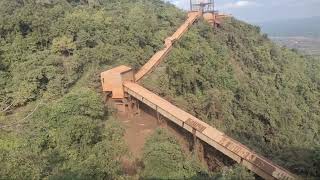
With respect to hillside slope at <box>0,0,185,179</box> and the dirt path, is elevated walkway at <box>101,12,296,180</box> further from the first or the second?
hillside slope at <box>0,0,185,179</box>

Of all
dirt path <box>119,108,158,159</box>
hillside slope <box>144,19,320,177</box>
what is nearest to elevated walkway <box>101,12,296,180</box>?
dirt path <box>119,108,158,159</box>

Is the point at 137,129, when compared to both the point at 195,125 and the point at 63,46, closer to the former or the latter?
the point at 195,125

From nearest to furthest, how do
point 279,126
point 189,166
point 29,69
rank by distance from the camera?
point 189,166 → point 29,69 → point 279,126

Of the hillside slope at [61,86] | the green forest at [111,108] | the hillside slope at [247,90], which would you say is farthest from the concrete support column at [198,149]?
the hillside slope at [61,86]

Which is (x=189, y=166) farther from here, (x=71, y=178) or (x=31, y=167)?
(x=31, y=167)

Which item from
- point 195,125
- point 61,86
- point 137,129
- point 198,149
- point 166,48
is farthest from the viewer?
point 166,48

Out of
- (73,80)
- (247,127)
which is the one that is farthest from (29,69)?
(247,127)

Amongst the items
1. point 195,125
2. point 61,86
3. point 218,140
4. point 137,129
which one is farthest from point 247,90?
point 61,86
